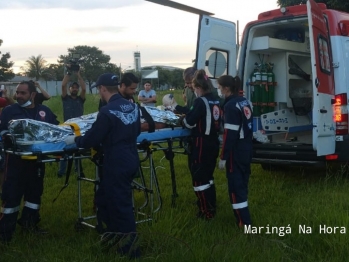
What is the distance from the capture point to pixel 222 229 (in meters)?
4.96

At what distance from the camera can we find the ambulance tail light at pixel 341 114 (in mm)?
6523

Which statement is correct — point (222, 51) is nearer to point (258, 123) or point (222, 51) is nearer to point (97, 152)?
point (258, 123)

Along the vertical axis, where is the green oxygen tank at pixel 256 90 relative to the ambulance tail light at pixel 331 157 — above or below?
above

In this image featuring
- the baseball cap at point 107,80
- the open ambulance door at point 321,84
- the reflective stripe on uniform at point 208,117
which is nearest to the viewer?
the baseball cap at point 107,80

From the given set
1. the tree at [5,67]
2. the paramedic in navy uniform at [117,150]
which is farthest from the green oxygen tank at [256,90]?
the tree at [5,67]

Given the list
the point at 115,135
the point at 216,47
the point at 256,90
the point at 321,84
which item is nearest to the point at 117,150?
the point at 115,135

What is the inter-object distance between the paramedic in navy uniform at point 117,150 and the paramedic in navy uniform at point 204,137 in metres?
1.23

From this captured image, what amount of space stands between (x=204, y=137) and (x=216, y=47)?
220 cm

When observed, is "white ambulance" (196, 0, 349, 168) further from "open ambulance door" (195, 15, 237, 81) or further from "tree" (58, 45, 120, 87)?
"tree" (58, 45, 120, 87)

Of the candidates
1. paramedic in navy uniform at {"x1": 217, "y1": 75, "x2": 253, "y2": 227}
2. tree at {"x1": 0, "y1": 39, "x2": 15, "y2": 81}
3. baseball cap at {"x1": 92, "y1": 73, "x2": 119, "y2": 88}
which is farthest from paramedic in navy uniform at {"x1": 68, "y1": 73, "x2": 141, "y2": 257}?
tree at {"x1": 0, "y1": 39, "x2": 15, "y2": 81}

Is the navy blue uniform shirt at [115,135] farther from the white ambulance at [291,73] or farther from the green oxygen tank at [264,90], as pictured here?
the green oxygen tank at [264,90]

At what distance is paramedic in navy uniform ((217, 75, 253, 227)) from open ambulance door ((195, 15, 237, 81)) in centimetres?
207

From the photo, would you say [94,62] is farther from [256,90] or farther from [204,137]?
[204,137]

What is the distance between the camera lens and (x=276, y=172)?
8.35 meters
